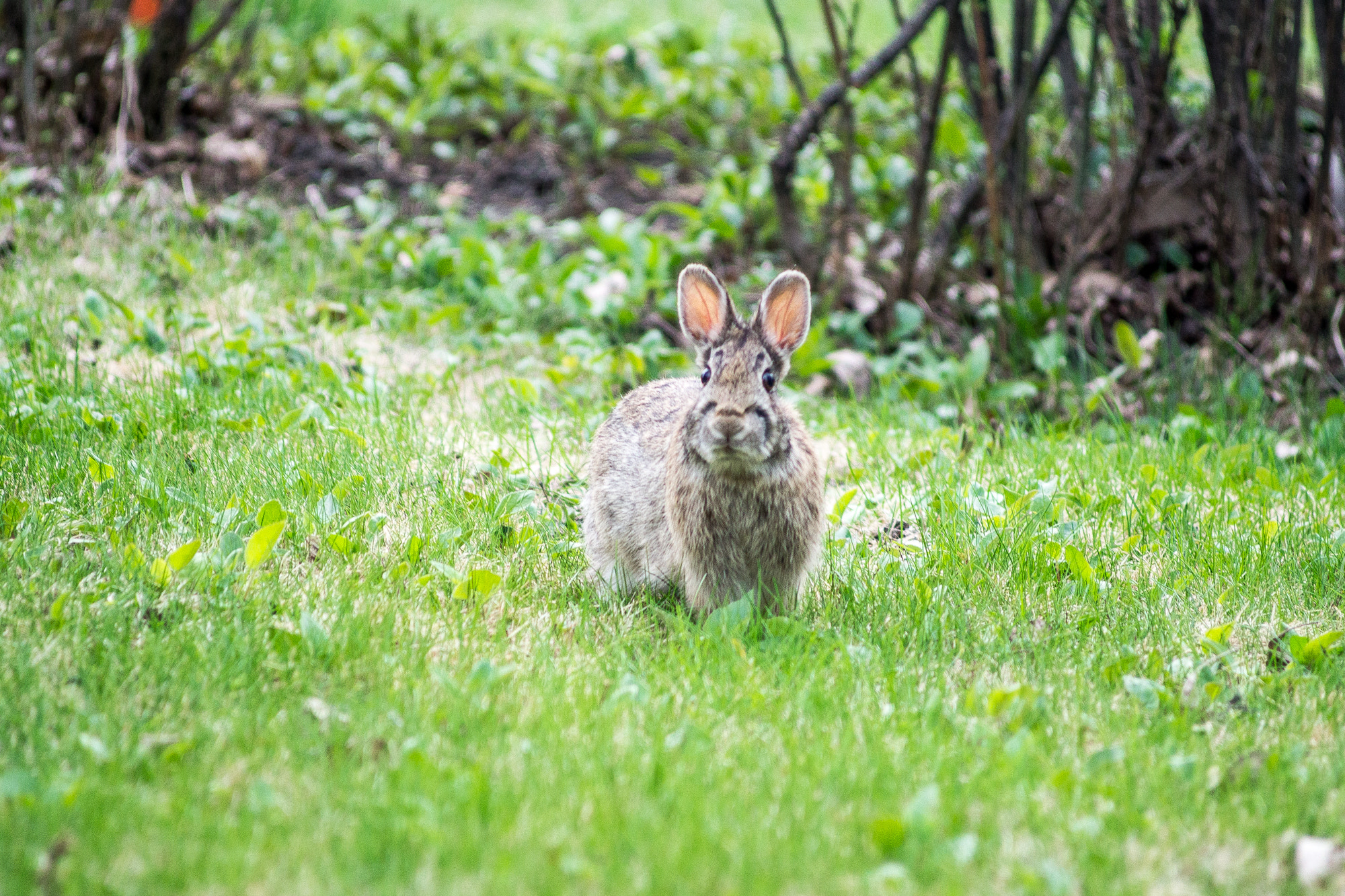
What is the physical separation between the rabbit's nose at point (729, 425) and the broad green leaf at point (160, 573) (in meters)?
1.53

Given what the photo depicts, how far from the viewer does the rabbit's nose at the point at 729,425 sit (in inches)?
132

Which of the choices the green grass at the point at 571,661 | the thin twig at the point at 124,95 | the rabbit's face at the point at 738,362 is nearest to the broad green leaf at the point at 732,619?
the green grass at the point at 571,661

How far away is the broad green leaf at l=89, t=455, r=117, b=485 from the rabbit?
A: 158cm

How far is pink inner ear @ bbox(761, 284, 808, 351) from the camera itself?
369 cm

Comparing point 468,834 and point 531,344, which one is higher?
point 531,344

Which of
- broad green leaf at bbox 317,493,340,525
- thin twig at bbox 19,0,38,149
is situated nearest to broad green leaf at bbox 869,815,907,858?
broad green leaf at bbox 317,493,340,525

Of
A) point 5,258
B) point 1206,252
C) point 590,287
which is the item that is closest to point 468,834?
point 590,287

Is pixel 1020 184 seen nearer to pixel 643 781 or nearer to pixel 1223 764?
pixel 1223 764

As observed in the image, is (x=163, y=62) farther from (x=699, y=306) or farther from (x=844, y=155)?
(x=699, y=306)

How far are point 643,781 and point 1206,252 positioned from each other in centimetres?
489

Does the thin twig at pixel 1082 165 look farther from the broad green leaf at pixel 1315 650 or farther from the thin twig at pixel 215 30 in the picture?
the thin twig at pixel 215 30

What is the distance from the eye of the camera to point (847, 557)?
413 cm

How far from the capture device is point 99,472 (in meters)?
4.07

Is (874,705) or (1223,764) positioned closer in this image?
(1223,764)
